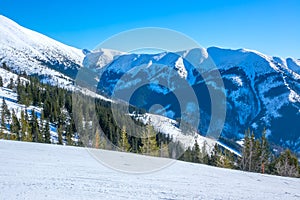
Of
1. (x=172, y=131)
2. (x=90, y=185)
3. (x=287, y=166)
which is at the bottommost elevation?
(x=90, y=185)

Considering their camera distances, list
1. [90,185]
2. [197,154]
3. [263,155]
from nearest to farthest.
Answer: [90,185] → [263,155] → [197,154]

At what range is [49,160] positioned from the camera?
77.3 ft

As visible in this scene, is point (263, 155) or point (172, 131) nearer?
point (263, 155)

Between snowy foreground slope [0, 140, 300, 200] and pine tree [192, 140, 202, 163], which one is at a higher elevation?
pine tree [192, 140, 202, 163]

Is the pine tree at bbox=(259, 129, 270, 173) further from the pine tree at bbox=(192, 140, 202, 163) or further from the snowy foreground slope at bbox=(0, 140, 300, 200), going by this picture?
the snowy foreground slope at bbox=(0, 140, 300, 200)

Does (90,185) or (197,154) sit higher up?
(197,154)

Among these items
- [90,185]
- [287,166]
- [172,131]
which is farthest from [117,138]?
[287,166]

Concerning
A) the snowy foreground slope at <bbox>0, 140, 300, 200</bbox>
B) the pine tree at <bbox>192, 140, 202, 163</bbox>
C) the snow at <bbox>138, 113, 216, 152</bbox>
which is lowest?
the snowy foreground slope at <bbox>0, 140, 300, 200</bbox>

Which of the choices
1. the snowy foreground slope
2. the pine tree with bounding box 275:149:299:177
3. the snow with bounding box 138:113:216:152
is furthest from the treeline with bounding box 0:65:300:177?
the snowy foreground slope

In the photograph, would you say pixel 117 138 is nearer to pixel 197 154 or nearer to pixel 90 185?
pixel 90 185

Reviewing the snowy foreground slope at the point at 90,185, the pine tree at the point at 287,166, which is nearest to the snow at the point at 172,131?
the snowy foreground slope at the point at 90,185

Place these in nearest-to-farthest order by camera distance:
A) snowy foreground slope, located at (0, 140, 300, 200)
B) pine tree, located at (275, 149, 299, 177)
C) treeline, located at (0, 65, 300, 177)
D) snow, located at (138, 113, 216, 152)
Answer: snowy foreground slope, located at (0, 140, 300, 200), snow, located at (138, 113, 216, 152), treeline, located at (0, 65, 300, 177), pine tree, located at (275, 149, 299, 177)

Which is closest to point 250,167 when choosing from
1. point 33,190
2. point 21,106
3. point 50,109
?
point 33,190

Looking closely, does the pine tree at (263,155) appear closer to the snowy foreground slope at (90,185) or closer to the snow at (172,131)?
the snow at (172,131)
